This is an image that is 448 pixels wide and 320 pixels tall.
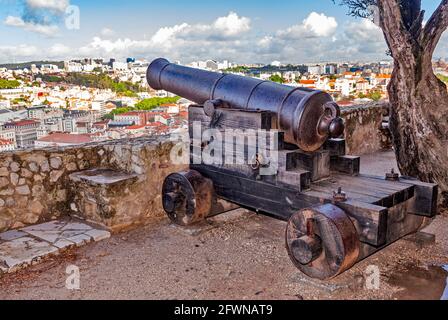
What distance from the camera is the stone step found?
11.3 feet

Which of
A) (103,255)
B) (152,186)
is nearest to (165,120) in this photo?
(152,186)

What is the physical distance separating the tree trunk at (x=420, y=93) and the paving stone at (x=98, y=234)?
3443 mm

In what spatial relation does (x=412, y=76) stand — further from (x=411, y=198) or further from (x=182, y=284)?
(x=182, y=284)

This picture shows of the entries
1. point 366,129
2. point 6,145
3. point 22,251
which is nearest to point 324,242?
point 22,251

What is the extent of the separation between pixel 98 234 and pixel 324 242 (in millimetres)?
2201

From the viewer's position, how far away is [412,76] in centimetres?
472

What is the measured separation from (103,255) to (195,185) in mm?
1053

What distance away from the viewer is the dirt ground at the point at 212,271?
2.99 meters

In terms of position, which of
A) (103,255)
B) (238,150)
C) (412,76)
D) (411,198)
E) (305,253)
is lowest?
(103,255)

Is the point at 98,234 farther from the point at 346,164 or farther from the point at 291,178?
the point at 346,164

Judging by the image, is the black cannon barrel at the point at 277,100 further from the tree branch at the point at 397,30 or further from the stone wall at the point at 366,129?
the stone wall at the point at 366,129

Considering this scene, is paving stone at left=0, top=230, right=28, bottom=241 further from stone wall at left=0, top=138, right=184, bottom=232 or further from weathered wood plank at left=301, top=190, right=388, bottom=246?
weathered wood plank at left=301, top=190, right=388, bottom=246

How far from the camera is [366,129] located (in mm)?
8383

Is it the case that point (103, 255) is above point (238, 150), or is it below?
below
